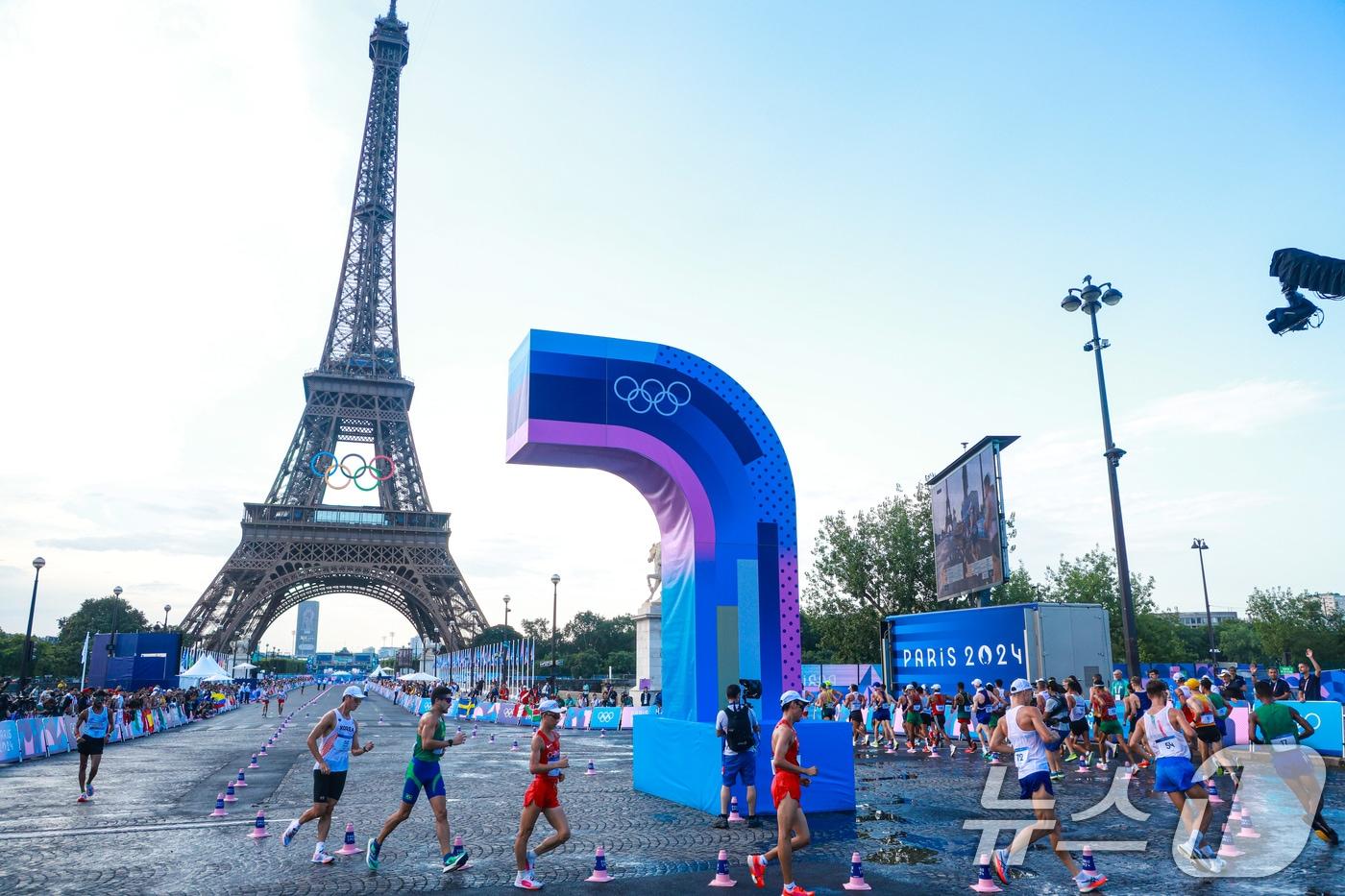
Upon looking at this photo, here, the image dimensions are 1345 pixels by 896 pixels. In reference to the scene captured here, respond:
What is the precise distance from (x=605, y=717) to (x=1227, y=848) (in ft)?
87.0

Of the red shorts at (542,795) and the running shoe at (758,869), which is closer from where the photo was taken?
the running shoe at (758,869)

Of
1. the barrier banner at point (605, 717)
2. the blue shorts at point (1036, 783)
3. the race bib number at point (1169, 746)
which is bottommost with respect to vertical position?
the barrier banner at point (605, 717)

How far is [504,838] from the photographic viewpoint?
10.2 meters

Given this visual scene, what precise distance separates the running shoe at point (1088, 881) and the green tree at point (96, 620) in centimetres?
11779

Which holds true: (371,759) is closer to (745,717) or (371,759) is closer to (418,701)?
(745,717)

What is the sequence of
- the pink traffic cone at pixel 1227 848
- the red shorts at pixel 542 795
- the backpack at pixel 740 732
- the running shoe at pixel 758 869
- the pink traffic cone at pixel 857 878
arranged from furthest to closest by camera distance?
the backpack at pixel 740 732 < the pink traffic cone at pixel 1227 848 < the red shorts at pixel 542 795 < the running shoe at pixel 758 869 < the pink traffic cone at pixel 857 878

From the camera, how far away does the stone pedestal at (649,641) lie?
101 ft

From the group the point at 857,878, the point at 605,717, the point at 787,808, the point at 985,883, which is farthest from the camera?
the point at 605,717

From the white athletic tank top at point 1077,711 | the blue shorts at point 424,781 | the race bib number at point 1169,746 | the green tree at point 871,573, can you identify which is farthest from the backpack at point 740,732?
the green tree at point 871,573

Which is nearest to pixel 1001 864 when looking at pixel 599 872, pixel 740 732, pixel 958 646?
pixel 599 872

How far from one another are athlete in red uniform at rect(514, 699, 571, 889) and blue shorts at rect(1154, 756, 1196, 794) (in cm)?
576

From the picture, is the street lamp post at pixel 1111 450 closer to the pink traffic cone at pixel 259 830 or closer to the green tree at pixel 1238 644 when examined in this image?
the pink traffic cone at pixel 259 830

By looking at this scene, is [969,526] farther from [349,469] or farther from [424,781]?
[349,469]

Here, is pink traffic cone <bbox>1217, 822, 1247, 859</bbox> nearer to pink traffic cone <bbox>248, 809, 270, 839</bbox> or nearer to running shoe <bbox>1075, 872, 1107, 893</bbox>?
running shoe <bbox>1075, 872, 1107, 893</bbox>
